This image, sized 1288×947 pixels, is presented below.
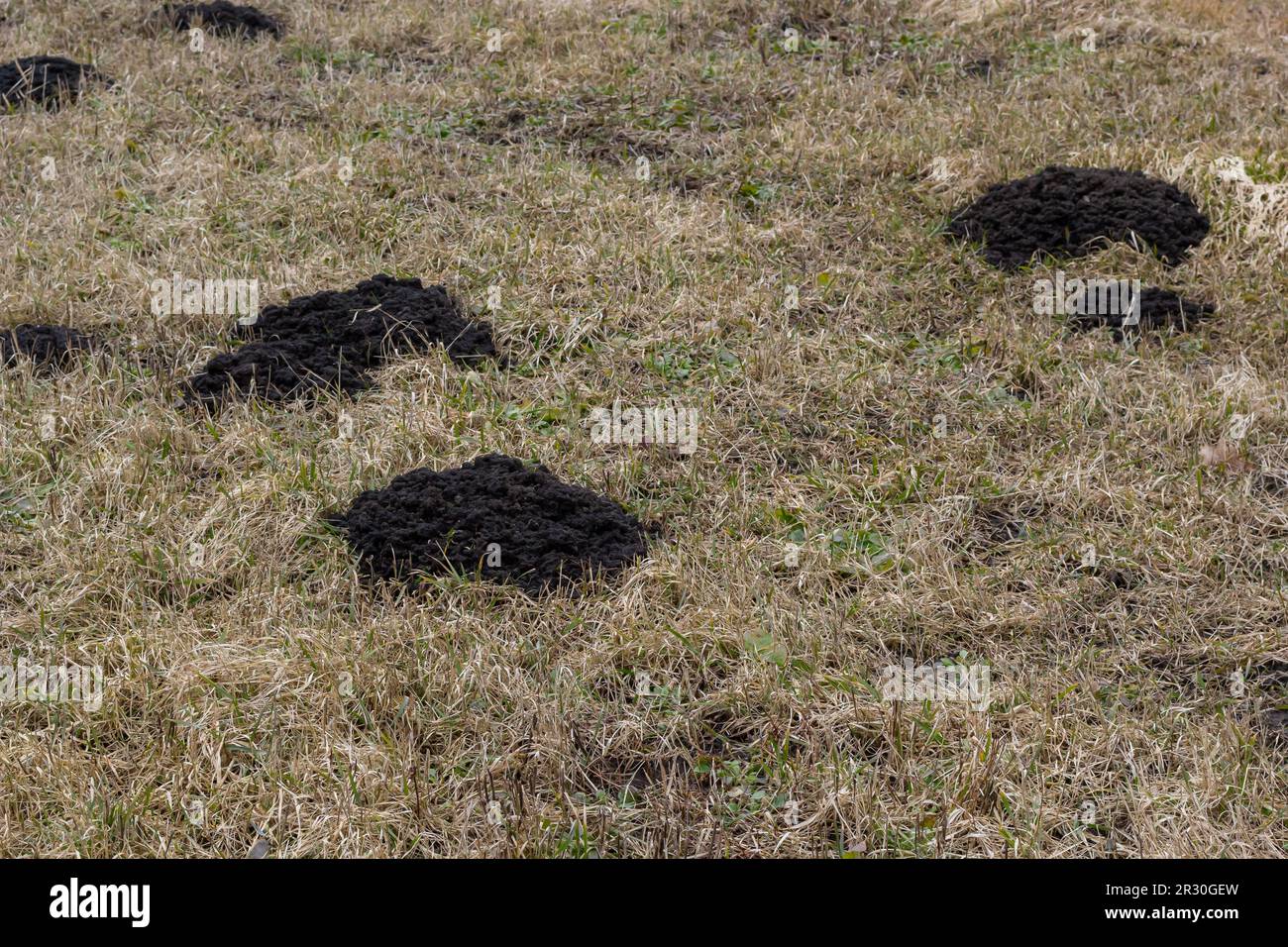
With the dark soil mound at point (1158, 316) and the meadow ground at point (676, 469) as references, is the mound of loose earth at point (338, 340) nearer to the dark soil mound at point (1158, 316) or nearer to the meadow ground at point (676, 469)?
the meadow ground at point (676, 469)

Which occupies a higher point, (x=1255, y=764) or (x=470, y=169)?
(x=470, y=169)

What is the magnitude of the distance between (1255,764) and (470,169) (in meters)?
5.85

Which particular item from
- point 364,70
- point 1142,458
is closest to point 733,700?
point 1142,458

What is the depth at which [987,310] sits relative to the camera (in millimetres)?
6102

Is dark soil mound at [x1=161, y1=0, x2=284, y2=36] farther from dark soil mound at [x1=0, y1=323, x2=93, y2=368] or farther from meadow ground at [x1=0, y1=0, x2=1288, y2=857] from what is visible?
dark soil mound at [x1=0, y1=323, x2=93, y2=368]

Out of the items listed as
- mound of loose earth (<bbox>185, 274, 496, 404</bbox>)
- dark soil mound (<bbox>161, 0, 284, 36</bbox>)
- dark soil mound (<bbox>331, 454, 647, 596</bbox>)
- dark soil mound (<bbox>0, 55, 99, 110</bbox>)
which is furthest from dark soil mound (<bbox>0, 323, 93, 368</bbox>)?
dark soil mound (<bbox>161, 0, 284, 36</bbox>)

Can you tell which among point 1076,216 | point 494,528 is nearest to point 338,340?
point 494,528

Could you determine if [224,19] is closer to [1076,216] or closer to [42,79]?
[42,79]

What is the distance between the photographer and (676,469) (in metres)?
4.96

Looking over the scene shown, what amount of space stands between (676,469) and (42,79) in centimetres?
660

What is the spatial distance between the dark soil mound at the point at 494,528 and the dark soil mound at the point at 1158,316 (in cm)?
299

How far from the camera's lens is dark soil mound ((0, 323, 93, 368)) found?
5.51m
